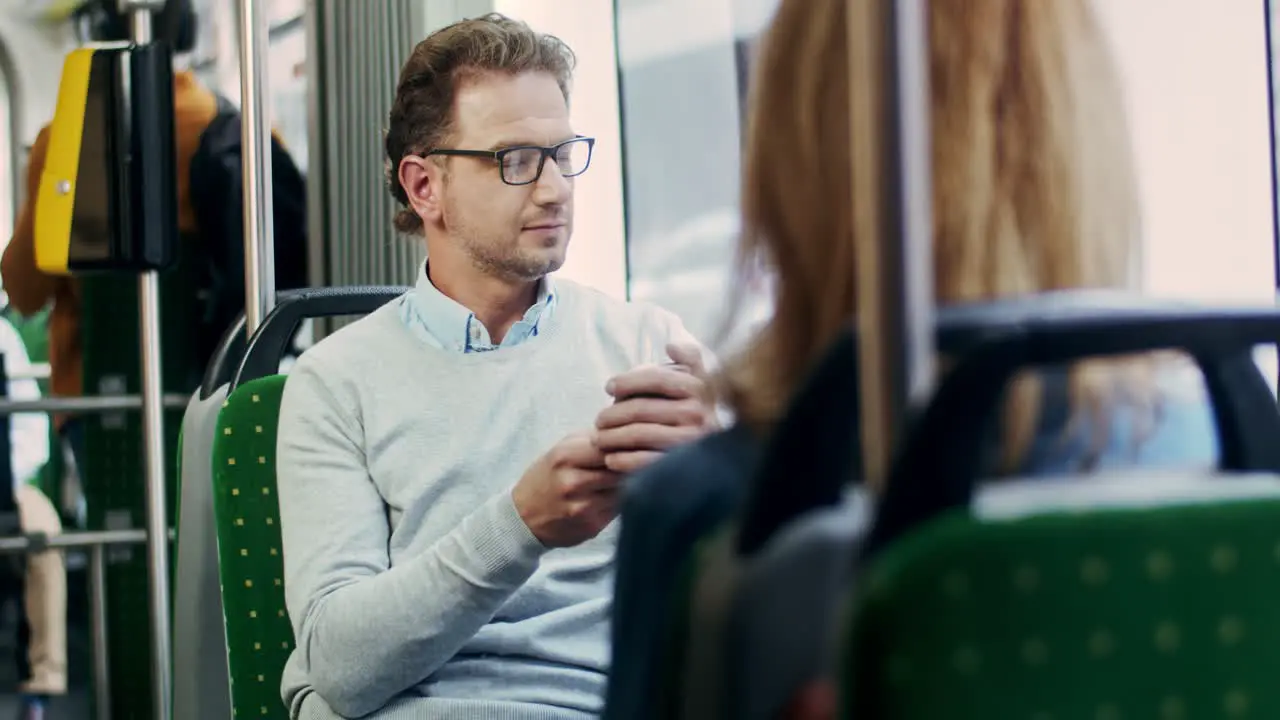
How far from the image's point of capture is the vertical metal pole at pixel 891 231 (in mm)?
564

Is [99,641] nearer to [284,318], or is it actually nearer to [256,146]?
[256,146]

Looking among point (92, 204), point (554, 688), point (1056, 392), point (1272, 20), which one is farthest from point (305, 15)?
point (1056, 392)

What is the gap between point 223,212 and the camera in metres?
2.96

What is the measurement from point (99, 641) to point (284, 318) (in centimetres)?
168

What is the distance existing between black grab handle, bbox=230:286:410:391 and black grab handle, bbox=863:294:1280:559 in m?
1.17

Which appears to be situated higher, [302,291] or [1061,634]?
[302,291]

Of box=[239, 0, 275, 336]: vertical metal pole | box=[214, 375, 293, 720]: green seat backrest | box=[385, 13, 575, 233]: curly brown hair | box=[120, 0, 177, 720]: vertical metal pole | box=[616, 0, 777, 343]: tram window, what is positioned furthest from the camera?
box=[616, 0, 777, 343]: tram window

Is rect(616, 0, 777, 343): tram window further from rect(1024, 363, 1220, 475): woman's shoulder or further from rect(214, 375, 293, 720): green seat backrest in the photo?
rect(1024, 363, 1220, 475): woman's shoulder

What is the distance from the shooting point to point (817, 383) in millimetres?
575

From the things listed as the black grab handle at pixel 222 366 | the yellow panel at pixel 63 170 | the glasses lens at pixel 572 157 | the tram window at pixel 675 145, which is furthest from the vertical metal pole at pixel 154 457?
the tram window at pixel 675 145

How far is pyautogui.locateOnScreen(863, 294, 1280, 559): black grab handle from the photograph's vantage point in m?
0.51

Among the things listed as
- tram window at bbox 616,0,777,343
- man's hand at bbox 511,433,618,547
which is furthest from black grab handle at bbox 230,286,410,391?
tram window at bbox 616,0,777,343

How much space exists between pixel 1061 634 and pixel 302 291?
138 cm

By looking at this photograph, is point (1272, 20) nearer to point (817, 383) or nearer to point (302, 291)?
point (302, 291)
